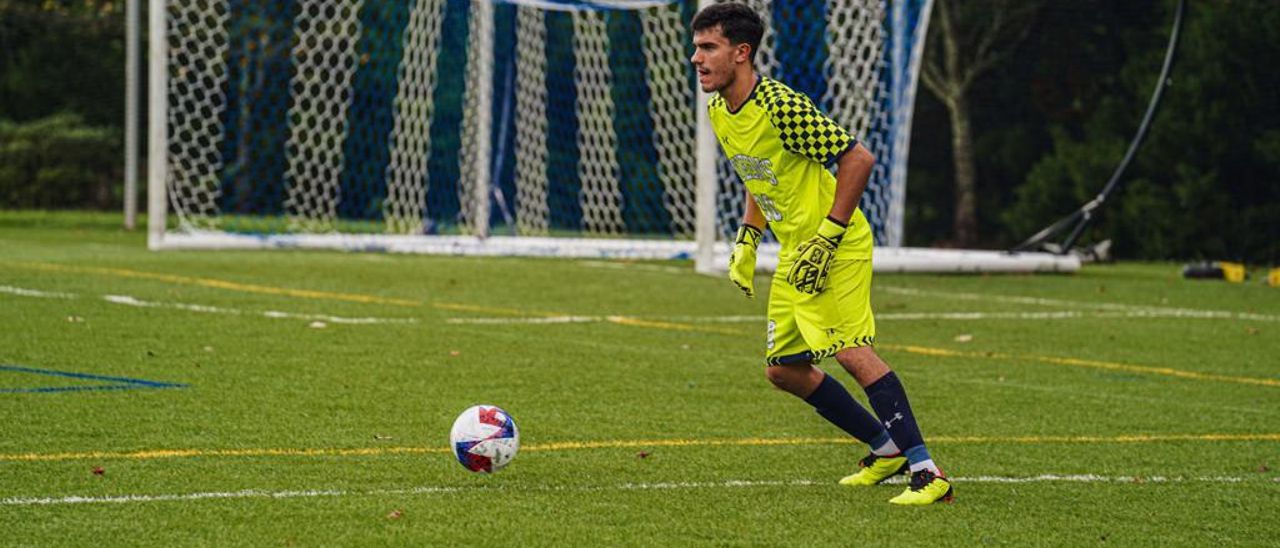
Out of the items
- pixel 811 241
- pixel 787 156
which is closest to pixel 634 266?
pixel 787 156

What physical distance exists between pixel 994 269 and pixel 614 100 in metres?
6.81

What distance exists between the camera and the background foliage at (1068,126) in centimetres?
2303

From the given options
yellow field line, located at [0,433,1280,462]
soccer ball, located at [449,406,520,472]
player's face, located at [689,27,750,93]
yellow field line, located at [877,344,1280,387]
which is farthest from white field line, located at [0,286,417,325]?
player's face, located at [689,27,750,93]

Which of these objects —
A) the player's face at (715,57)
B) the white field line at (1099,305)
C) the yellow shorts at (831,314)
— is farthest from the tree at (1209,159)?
the player's face at (715,57)

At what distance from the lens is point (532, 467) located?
625 centimetres

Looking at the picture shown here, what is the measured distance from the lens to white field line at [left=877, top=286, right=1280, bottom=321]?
1337cm

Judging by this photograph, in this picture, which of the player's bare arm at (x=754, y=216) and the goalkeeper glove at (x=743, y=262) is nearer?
the goalkeeper glove at (x=743, y=262)

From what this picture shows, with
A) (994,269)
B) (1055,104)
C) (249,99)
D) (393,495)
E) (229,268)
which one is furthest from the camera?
(1055,104)

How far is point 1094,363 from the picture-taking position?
33.2ft

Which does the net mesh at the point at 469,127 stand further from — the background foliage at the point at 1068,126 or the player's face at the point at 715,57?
the player's face at the point at 715,57

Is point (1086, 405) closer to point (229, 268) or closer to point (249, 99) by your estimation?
point (229, 268)

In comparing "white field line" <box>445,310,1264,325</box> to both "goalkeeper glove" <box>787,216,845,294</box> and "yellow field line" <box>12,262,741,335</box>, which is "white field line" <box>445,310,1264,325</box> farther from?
"goalkeeper glove" <box>787,216,845,294</box>

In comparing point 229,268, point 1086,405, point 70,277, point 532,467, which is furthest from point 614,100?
point 532,467

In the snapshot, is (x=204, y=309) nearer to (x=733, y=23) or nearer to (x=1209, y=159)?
(x=733, y=23)
